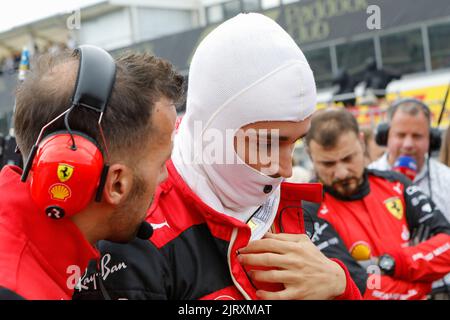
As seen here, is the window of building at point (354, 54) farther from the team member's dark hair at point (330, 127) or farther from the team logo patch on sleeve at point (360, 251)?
the team logo patch on sleeve at point (360, 251)

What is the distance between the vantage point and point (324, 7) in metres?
7.07

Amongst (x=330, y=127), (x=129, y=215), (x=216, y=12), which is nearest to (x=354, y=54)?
(x=216, y=12)

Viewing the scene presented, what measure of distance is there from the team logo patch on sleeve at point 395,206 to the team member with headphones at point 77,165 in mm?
1602

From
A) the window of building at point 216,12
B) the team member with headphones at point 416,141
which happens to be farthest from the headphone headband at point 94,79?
the window of building at point 216,12

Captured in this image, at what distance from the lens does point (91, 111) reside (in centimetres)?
108

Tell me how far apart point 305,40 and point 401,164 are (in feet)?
15.9

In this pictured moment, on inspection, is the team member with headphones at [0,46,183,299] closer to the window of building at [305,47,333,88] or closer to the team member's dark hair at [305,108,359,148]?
the team member's dark hair at [305,108,359,148]

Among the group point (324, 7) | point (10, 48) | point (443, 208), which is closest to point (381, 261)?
point (443, 208)

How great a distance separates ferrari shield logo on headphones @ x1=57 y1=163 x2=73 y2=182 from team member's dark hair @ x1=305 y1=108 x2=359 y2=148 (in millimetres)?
1841

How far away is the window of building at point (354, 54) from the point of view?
11156mm

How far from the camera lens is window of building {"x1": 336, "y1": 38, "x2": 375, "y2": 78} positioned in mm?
11156

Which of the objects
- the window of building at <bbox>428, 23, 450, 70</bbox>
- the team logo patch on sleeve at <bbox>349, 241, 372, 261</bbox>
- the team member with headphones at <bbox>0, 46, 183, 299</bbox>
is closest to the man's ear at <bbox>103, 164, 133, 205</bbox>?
the team member with headphones at <bbox>0, 46, 183, 299</bbox>

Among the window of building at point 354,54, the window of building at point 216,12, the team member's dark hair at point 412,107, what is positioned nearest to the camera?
the team member's dark hair at point 412,107
